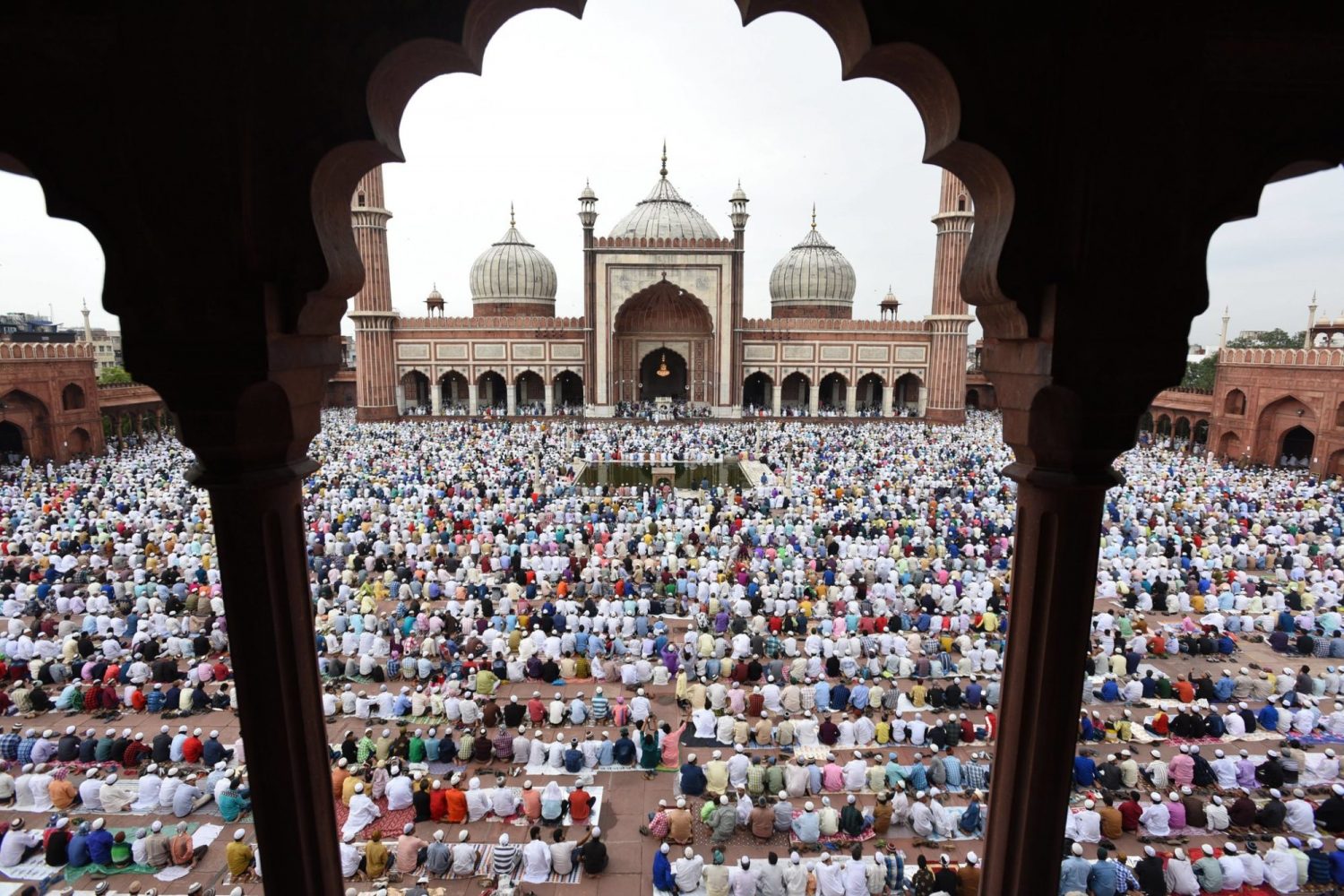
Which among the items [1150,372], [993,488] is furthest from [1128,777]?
[993,488]

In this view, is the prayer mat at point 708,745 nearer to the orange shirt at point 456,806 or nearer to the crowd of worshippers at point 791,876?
the crowd of worshippers at point 791,876

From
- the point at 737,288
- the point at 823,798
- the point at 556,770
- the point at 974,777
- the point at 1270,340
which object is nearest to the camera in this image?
the point at 823,798

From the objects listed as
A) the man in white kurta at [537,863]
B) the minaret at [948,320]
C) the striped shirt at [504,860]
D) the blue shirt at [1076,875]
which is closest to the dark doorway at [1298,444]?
the minaret at [948,320]

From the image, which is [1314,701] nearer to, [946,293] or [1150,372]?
[1150,372]

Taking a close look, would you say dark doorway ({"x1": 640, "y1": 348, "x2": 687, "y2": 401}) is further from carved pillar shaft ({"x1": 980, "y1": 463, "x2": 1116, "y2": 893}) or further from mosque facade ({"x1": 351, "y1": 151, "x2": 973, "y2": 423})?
carved pillar shaft ({"x1": 980, "y1": 463, "x2": 1116, "y2": 893})

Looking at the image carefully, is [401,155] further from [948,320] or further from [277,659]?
[948,320]

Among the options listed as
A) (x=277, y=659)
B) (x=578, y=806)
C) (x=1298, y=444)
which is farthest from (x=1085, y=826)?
(x=1298, y=444)
